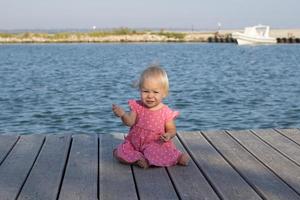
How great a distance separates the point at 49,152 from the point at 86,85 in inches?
611

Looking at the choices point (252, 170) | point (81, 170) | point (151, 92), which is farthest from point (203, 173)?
point (81, 170)

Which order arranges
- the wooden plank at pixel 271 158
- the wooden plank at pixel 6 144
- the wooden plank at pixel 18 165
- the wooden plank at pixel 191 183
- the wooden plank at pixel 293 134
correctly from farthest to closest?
the wooden plank at pixel 293 134 < the wooden plank at pixel 6 144 < the wooden plank at pixel 271 158 < the wooden plank at pixel 18 165 < the wooden plank at pixel 191 183

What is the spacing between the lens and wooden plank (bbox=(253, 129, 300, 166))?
15.1ft

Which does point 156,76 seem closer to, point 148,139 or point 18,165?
point 148,139

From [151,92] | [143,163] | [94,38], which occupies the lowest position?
[94,38]

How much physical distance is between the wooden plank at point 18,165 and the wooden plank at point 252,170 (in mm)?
1678

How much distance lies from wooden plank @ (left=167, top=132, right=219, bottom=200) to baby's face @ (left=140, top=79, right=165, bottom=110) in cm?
56

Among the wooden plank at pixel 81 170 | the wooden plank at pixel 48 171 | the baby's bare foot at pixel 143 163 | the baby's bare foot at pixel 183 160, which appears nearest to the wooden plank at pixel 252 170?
the baby's bare foot at pixel 183 160

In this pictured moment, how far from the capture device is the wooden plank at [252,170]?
3529 millimetres

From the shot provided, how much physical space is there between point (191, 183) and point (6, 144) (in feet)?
6.81

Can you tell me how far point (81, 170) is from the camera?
13.4ft

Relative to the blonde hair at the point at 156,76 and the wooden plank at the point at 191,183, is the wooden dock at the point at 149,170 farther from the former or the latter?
the blonde hair at the point at 156,76

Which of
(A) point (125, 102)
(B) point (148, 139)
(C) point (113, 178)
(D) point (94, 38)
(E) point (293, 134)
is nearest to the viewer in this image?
(C) point (113, 178)

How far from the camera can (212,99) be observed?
50.7 ft
